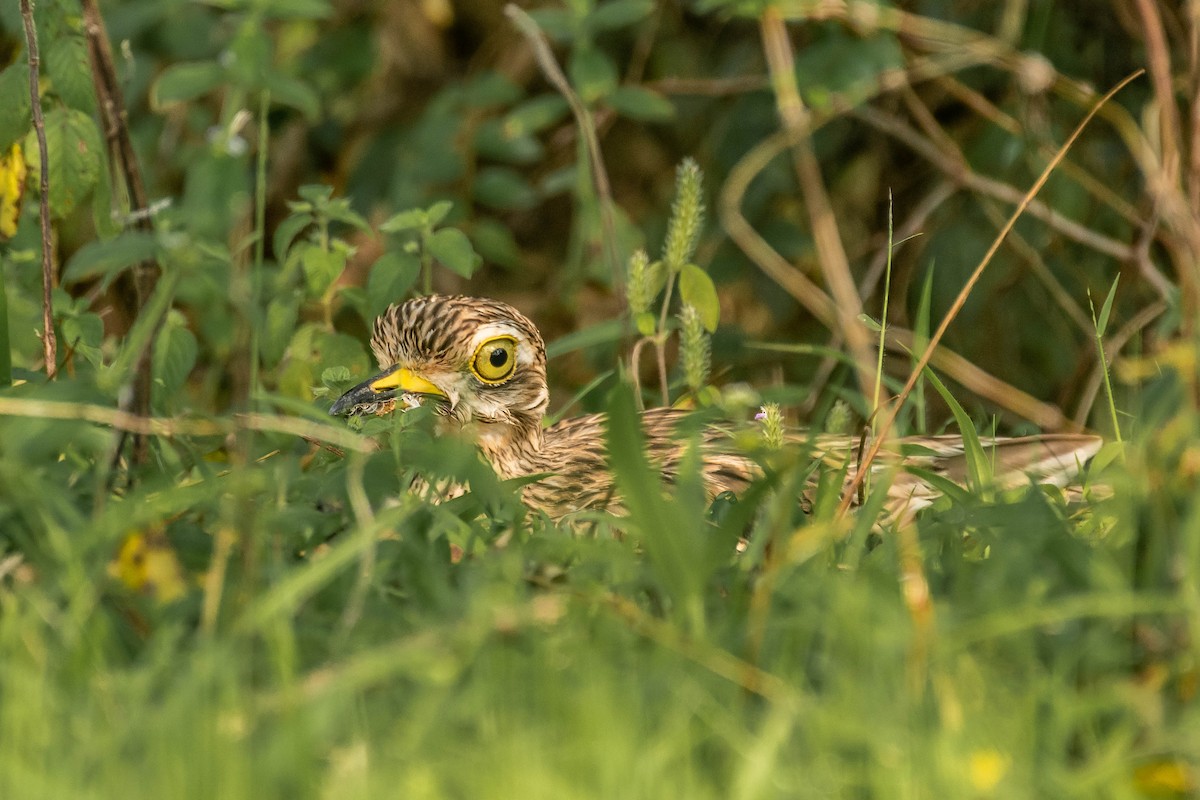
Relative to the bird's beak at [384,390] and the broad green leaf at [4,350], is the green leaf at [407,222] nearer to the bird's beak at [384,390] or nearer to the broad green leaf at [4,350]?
the bird's beak at [384,390]

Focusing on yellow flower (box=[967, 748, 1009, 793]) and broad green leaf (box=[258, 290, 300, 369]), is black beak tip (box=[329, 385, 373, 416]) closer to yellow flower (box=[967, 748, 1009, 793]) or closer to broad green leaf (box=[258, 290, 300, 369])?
broad green leaf (box=[258, 290, 300, 369])

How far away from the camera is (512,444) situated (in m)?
5.01

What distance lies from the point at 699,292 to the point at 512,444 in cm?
69

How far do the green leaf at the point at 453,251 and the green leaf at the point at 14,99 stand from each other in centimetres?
102

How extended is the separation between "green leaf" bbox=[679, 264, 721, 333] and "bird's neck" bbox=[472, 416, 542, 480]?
620 millimetres

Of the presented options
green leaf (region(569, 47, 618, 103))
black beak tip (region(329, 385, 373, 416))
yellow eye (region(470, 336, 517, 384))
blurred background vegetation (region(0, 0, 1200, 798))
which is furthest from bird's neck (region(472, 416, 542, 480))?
green leaf (region(569, 47, 618, 103))

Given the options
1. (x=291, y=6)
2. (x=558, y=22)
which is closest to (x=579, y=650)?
(x=291, y=6)

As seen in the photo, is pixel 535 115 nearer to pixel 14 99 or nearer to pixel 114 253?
pixel 14 99

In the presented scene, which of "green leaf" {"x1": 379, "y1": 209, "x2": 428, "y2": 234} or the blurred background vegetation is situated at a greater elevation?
the blurred background vegetation

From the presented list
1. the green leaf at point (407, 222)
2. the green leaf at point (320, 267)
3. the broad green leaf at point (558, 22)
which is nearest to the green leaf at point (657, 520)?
the green leaf at point (407, 222)

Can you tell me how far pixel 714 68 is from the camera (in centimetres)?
752

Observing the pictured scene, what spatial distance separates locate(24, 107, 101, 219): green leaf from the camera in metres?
4.31

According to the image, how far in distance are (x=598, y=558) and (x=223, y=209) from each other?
6.79 feet

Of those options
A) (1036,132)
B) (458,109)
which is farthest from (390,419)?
(458,109)
